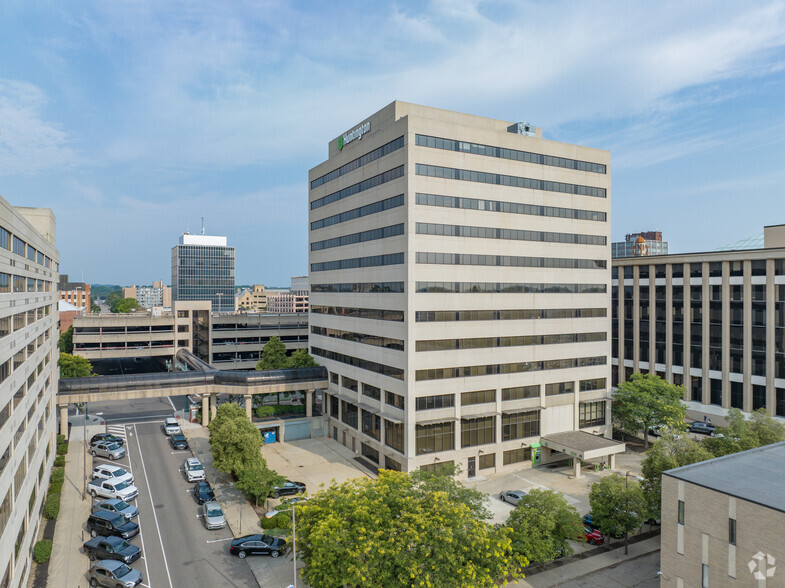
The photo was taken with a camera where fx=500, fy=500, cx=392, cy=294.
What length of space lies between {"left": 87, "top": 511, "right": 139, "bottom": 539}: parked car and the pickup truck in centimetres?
528

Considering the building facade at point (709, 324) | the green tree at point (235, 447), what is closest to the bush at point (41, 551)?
the green tree at point (235, 447)

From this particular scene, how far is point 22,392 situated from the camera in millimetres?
36250

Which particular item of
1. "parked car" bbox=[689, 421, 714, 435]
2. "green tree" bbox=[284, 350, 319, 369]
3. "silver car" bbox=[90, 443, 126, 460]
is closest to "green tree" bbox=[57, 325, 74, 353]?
"silver car" bbox=[90, 443, 126, 460]

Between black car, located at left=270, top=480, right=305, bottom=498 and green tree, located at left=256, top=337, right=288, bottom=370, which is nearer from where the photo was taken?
black car, located at left=270, top=480, right=305, bottom=498

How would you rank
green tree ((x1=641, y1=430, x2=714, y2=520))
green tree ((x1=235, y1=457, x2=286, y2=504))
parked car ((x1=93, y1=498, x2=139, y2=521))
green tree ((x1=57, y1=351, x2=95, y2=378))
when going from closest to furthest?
green tree ((x1=641, y1=430, x2=714, y2=520)), parked car ((x1=93, y1=498, x2=139, y2=521)), green tree ((x1=235, y1=457, x2=286, y2=504)), green tree ((x1=57, y1=351, x2=95, y2=378))

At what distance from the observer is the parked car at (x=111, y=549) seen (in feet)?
121

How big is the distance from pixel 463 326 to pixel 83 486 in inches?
1702

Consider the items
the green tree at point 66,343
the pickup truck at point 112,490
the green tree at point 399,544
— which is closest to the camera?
A: the green tree at point 399,544

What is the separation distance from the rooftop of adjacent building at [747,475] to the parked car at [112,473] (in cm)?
4870

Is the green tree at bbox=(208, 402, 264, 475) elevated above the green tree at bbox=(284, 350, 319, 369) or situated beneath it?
situated beneath

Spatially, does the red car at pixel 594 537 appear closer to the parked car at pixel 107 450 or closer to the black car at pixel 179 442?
the black car at pixel 179 442

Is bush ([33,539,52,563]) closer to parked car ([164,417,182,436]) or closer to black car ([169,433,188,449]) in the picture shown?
black car ([169,433,188,449])

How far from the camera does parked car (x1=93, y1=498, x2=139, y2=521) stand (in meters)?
43.8

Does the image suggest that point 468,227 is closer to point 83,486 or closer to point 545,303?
point 545,303
